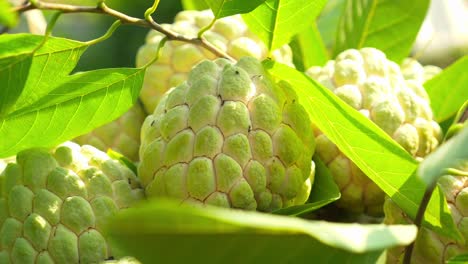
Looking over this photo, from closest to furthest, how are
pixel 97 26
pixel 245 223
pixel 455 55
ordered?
pixel 245 223
pixel 455 55
pixel 97 26

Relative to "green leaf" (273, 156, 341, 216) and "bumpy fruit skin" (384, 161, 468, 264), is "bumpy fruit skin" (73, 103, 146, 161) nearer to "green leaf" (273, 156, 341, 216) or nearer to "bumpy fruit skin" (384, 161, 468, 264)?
"green leaf" (273, 156, 341, 216)

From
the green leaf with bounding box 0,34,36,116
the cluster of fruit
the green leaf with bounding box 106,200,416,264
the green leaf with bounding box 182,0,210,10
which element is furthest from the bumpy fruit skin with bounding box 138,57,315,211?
the green leaf with bounding box 182,0,210,10

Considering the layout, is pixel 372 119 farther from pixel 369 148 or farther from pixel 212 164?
pixel 212 164

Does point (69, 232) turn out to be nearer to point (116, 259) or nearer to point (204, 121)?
point (116, 259)

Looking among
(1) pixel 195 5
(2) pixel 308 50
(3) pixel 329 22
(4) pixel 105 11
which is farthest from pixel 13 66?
(3) pixel 329 22

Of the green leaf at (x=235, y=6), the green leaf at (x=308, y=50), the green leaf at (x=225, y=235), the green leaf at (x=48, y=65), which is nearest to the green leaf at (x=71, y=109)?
the green leaf at (x=48, y=65)

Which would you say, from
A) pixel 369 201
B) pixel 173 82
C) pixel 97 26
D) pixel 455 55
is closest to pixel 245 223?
pixel 369 201
